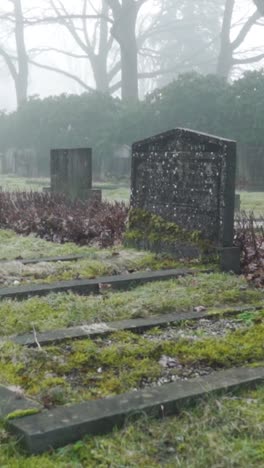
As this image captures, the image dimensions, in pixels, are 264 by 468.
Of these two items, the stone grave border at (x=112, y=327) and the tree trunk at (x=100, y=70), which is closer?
the stone grave border at (x=112, y=327)

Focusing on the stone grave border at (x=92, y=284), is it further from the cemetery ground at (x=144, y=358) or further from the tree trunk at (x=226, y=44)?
the tree trunk at (x=226, y=44)

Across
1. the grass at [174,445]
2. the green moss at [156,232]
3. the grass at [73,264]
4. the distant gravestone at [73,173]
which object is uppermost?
the distant gravestone at [73,173]

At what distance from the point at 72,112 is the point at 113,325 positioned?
72.0 ft

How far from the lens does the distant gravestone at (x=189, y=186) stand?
24.0 ft

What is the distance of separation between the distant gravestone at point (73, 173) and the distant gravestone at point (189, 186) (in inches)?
177

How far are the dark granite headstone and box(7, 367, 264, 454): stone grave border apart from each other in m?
9.42

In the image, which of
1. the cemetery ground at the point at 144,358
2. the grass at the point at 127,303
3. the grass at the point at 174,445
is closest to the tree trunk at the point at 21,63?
the cemetery ground at the point at 144,358

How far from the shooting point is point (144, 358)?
14.5ft

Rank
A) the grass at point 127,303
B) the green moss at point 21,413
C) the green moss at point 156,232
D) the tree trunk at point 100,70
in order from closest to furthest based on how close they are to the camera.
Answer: the green moss at point 21,413
the grass at point 127,303
the green moss at point 156,232
the tree trunk at point 100,70

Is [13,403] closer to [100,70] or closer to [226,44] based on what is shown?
[226,44]

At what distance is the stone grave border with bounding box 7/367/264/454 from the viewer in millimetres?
3289

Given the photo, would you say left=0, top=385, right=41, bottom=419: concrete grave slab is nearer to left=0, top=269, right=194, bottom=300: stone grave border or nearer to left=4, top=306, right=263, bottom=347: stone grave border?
left=4, top=306, right=263, bottom=347: stone grave border

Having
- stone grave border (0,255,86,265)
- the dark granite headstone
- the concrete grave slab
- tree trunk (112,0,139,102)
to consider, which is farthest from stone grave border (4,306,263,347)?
tree trunk (112,0,139,102)

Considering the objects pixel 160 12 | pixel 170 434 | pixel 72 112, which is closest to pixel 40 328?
pixel 170 434
